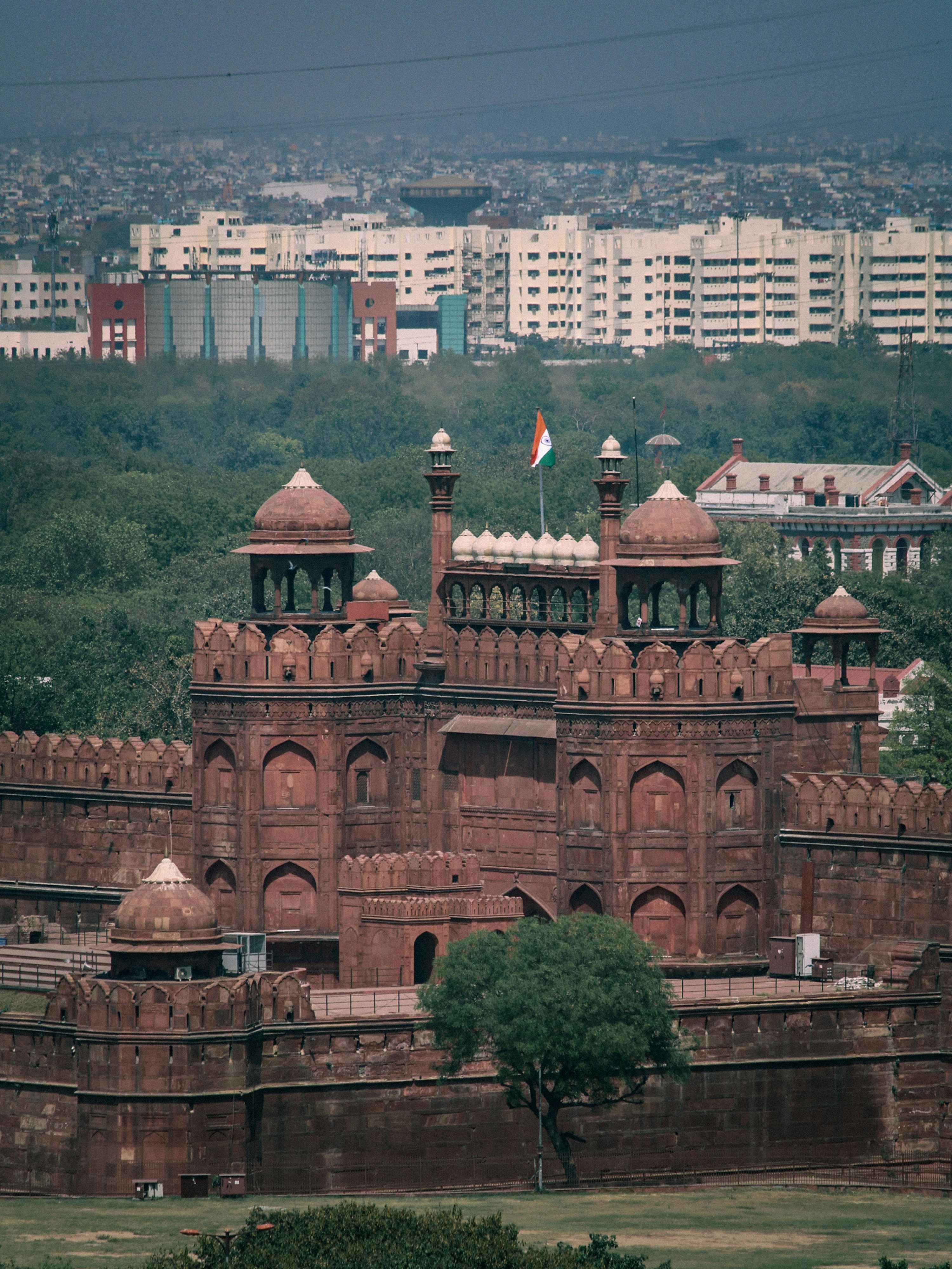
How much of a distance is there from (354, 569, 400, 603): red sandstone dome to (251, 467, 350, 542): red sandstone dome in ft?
6.60

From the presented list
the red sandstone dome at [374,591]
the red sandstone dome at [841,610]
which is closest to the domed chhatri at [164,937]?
the red sandstone dome at [374,591]

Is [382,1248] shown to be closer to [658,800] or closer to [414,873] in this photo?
[414,873]

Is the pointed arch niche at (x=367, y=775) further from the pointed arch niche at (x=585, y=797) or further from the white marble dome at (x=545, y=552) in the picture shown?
the pointed arch niche at (x=585, y=797)

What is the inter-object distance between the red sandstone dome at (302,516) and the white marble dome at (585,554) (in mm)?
6438

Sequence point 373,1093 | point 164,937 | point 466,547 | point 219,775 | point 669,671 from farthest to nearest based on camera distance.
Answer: point 466,547
point 219,775
point 669,671
point 373,1093
point 164,937

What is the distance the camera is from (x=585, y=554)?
82.8 metres

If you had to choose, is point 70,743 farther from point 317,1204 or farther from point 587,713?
point 317,1204

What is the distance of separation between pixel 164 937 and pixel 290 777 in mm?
12086

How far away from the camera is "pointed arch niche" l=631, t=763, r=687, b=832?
79188 millimetres

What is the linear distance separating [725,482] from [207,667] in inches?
4321

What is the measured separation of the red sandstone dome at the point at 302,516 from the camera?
86125 millimetres

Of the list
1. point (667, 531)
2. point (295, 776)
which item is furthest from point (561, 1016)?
point (295, 776)

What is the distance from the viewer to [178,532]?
165 metres

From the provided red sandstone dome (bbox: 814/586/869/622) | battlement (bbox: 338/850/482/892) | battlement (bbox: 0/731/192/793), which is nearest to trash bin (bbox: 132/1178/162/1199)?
battlement (bbox: 338/850/482/892)
